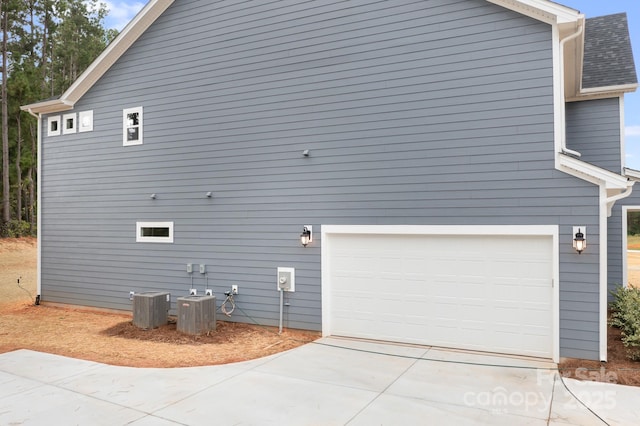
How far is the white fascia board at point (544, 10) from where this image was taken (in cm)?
623

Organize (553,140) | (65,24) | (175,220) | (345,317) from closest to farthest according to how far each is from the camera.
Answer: (553,140) < (345,317) < (175,220) < (65,24)

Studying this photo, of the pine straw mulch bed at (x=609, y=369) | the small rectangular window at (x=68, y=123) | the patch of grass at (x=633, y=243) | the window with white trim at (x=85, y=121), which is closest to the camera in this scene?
the pine straw mulch bed at (x=609, y=369)

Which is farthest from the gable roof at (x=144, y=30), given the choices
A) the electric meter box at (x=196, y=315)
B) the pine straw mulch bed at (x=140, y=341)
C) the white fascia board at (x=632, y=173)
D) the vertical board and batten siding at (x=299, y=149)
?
the electric meter box at (x=196, y=315)

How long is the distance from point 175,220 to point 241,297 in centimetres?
239

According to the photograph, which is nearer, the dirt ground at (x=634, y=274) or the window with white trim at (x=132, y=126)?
the window with white trim at (x=132, y=126)

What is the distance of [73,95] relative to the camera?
426 inches

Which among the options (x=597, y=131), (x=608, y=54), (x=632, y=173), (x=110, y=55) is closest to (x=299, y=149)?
(x=110, y=55)

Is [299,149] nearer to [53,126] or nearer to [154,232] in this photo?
[154,232]

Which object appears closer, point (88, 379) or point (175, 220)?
point (88, 379)

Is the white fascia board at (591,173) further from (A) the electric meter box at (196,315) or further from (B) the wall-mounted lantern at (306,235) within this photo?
(A) the electric meter box at (196,315)

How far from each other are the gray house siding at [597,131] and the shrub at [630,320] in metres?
2.87

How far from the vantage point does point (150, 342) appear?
7.68 metres

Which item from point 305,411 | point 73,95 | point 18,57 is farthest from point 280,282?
point 18,57

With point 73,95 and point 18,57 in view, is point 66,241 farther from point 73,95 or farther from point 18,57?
point 18,57
